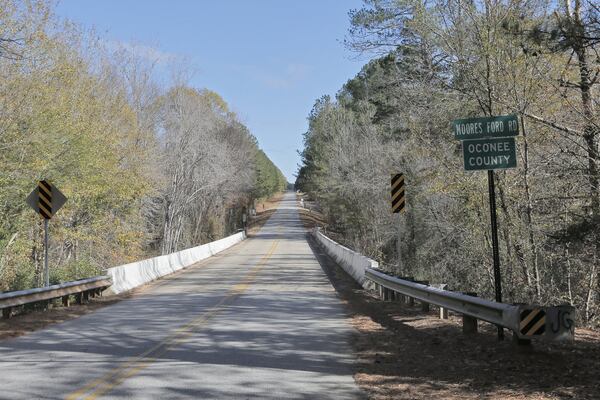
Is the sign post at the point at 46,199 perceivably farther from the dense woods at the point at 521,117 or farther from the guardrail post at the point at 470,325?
the guardrail post at the point at 470,325

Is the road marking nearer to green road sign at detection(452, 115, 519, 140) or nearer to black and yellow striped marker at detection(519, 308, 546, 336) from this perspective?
black and yellow striped marker at detection(519, 308, 546, 336)

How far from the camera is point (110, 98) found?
30.1 meters

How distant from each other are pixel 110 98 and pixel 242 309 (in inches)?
796

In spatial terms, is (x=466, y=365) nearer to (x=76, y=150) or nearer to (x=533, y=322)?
(x=533, y=322)

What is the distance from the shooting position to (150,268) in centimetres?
2352

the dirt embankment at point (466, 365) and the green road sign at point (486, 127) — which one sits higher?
the green road sign at point (486, 127)

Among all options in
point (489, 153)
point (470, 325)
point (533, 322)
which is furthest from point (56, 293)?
point (533, 322)

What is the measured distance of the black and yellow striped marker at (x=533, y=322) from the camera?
685 centimetres

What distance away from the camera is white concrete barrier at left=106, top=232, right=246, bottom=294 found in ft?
61.8

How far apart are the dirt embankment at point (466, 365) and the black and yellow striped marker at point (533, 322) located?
424 millimetres

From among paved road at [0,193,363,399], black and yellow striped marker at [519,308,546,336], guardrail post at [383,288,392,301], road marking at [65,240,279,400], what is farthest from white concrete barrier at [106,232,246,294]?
black and yellow striped marker at [519,308,546,336]

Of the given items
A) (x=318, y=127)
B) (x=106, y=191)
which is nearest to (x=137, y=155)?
(x=106, y=191)

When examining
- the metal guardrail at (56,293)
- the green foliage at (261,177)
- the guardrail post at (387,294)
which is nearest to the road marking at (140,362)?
the metal guardrail at (56,293)

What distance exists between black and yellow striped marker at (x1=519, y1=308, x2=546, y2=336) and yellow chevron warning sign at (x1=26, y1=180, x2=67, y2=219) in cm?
1225
